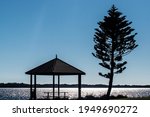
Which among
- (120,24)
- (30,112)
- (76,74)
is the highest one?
(120,24)

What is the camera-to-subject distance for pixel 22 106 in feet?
57.3

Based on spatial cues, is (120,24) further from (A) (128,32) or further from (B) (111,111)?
(B) (111,111)

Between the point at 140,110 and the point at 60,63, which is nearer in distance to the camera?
the point at 140,110

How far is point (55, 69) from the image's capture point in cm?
3491

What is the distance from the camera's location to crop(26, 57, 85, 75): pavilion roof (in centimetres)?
3475

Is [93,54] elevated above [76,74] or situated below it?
above

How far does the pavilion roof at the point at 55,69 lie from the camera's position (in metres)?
34.8

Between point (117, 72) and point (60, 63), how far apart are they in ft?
51.0

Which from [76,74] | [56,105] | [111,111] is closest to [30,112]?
[56,105]

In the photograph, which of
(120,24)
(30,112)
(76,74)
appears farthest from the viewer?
(120,24)

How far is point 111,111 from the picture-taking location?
16266 mm

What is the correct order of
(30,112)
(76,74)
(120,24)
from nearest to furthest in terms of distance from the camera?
1. (30,112)
2. (76,74)
3. (120,24)

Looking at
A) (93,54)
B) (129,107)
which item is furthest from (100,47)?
(129,107)

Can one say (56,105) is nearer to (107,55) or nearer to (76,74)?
(76,74)
